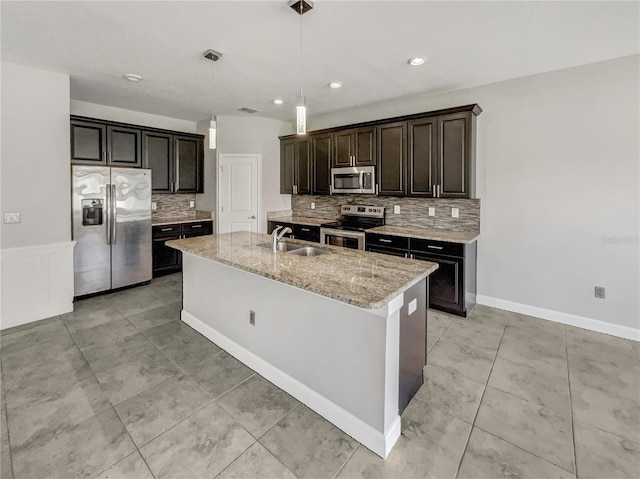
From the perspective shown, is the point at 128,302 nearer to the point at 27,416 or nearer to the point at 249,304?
the point at 27,416

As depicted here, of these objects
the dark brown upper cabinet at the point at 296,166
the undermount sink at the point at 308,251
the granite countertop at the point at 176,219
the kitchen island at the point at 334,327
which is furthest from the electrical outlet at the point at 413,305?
the granite countertop at the point at 176,219

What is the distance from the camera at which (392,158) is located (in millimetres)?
4211

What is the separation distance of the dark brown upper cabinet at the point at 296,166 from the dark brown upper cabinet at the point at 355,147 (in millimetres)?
581

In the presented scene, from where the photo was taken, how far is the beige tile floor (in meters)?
1.66

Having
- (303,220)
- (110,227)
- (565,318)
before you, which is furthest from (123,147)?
(565,318)

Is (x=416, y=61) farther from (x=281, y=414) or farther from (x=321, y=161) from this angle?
(x=281, y=414)

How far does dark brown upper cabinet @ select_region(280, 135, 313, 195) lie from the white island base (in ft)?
9.35


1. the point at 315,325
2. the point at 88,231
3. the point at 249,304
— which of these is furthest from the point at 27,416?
the point at 88,231

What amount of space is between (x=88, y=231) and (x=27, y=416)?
8.70ft

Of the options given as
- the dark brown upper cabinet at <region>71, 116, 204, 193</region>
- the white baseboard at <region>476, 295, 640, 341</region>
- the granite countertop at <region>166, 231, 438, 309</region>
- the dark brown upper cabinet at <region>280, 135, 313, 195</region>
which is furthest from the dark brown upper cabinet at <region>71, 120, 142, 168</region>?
the white baseboard at <region>476, 295, 640, 341</region>

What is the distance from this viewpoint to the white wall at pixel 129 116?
459 cm

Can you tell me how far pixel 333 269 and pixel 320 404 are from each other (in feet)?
2.81

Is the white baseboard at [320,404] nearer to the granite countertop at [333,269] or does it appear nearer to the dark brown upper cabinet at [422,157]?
the granite countertop at [333,269]

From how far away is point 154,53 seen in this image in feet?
9.68
